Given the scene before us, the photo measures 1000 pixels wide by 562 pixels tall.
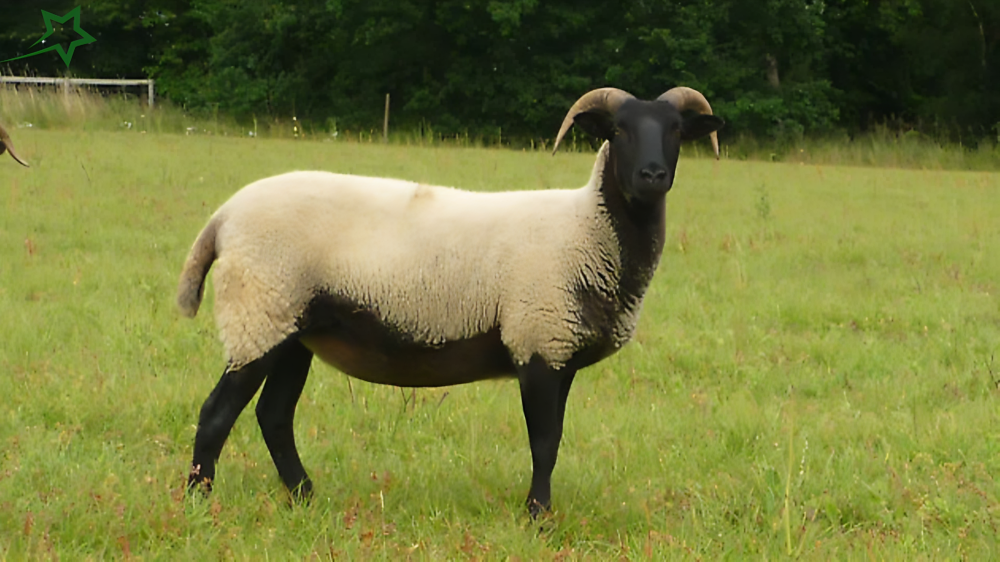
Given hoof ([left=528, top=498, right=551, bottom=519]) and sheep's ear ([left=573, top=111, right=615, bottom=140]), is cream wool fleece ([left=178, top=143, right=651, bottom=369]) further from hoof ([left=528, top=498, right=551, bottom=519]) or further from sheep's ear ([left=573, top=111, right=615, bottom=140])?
hoof ([left=528, top=498, right=551, bottom=519])

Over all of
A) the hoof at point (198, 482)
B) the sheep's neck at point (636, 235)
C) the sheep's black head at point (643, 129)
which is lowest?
the hoof at point (198, 482)

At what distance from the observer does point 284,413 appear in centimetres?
431

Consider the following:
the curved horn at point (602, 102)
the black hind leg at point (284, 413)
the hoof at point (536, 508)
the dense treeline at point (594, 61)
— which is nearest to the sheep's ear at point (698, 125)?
the curved horn at point (602, 102)

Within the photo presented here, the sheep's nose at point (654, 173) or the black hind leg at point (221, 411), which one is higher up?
the sheep's nose at point (654, 173)

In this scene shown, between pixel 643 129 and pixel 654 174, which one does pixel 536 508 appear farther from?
pixel 643 129

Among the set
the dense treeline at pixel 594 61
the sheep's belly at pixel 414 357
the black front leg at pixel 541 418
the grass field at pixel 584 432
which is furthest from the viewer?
the dense treeline at pixel 594 61

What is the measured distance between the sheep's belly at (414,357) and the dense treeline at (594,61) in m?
27.9

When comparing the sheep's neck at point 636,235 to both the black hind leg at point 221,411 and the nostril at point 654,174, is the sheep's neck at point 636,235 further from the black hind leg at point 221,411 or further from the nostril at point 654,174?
the black hind leg at point 221,411

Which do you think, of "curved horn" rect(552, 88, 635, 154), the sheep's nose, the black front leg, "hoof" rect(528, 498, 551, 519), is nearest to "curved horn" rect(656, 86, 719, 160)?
"curved horn" rect(552, 88, 635, 154)

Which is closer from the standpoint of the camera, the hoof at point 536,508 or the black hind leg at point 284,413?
the hoof at point 536,508

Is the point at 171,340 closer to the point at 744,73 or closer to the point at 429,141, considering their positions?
the point at 429,141

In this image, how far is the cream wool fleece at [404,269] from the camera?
13.2ft

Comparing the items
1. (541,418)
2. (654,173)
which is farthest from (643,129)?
(541,418)

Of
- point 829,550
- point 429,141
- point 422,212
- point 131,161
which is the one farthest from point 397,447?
point 429,141
